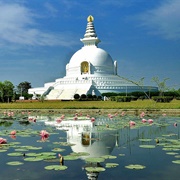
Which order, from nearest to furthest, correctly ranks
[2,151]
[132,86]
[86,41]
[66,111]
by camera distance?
1. [2,151]
2. [66,111]
3. [132,86]
4. [86,41]

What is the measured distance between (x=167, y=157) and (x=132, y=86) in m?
45.8

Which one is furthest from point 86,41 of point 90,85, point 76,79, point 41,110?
point 41,110

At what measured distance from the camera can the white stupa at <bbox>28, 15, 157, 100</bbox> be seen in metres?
50.2

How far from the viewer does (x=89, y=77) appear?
2152 inches

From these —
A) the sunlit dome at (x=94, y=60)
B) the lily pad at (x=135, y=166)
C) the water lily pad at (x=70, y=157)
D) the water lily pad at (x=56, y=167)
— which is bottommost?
the lily pad at (x=135, y=166)

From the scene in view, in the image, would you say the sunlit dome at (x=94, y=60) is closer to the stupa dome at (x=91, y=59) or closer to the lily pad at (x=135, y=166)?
the stupa dome at (x=91, y=59)

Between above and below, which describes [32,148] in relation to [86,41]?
A: below

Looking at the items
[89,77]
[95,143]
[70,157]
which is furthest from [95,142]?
[89,77]

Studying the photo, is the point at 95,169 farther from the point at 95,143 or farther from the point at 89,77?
the point at 89,77

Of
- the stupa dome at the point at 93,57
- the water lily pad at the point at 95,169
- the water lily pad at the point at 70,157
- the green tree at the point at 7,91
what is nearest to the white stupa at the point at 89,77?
the stupa dome at the point at 93,57

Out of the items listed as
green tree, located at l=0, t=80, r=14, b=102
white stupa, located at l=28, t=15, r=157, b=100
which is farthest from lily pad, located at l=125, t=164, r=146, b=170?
white stupa, located at l=28, t=15, r=157, b=100

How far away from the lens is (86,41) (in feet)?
207

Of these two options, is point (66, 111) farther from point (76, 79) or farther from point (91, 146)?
point (76, 79)

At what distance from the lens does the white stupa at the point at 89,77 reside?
50.2 m
